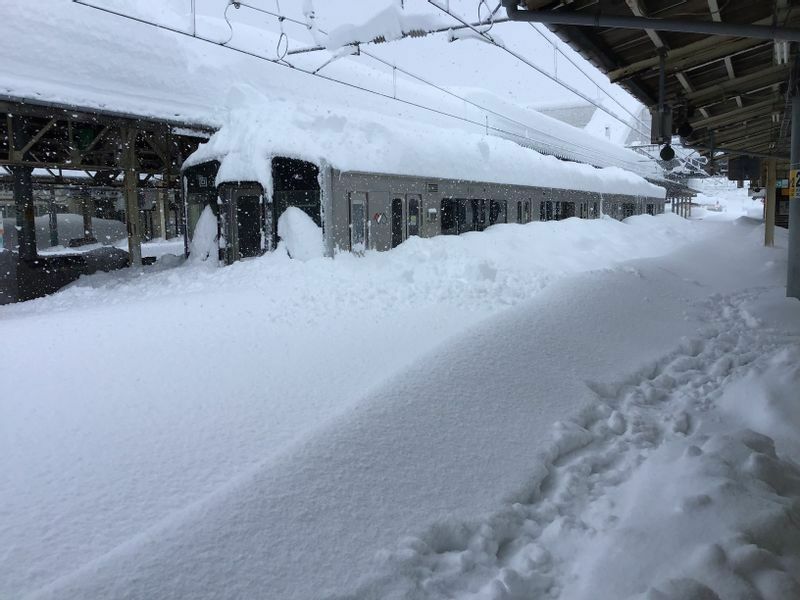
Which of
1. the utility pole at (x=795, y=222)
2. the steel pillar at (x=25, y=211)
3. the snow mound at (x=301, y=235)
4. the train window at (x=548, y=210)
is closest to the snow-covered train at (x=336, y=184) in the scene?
the snow mound at (x=301, y=235)

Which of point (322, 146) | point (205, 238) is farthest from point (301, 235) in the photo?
point (205, 238)

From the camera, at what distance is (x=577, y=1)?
5246 mm

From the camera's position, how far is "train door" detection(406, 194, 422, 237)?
41.2 feet

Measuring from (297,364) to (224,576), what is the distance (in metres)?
3.46

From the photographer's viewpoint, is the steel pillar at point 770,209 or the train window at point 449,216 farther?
the steel pillar at point 770,209

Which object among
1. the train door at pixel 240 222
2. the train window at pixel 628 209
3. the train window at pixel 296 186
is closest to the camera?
the train window at pixel 296 186

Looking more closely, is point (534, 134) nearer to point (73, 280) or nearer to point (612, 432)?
point (73, 280)

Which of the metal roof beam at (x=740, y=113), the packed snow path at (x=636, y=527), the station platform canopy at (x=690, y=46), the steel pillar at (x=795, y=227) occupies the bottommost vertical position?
the packed snow path at (x=636, y=527)

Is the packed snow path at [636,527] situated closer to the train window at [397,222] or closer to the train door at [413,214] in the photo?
the train window at [397,222]

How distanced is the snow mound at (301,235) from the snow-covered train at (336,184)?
120mm

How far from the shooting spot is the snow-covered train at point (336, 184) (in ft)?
36.1

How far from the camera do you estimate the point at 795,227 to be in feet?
27.1

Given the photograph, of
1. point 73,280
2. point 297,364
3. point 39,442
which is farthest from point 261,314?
point 73,280

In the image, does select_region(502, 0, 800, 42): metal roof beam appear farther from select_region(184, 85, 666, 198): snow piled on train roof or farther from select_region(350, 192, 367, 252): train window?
select_region(350, 192, 367, 252): train window
